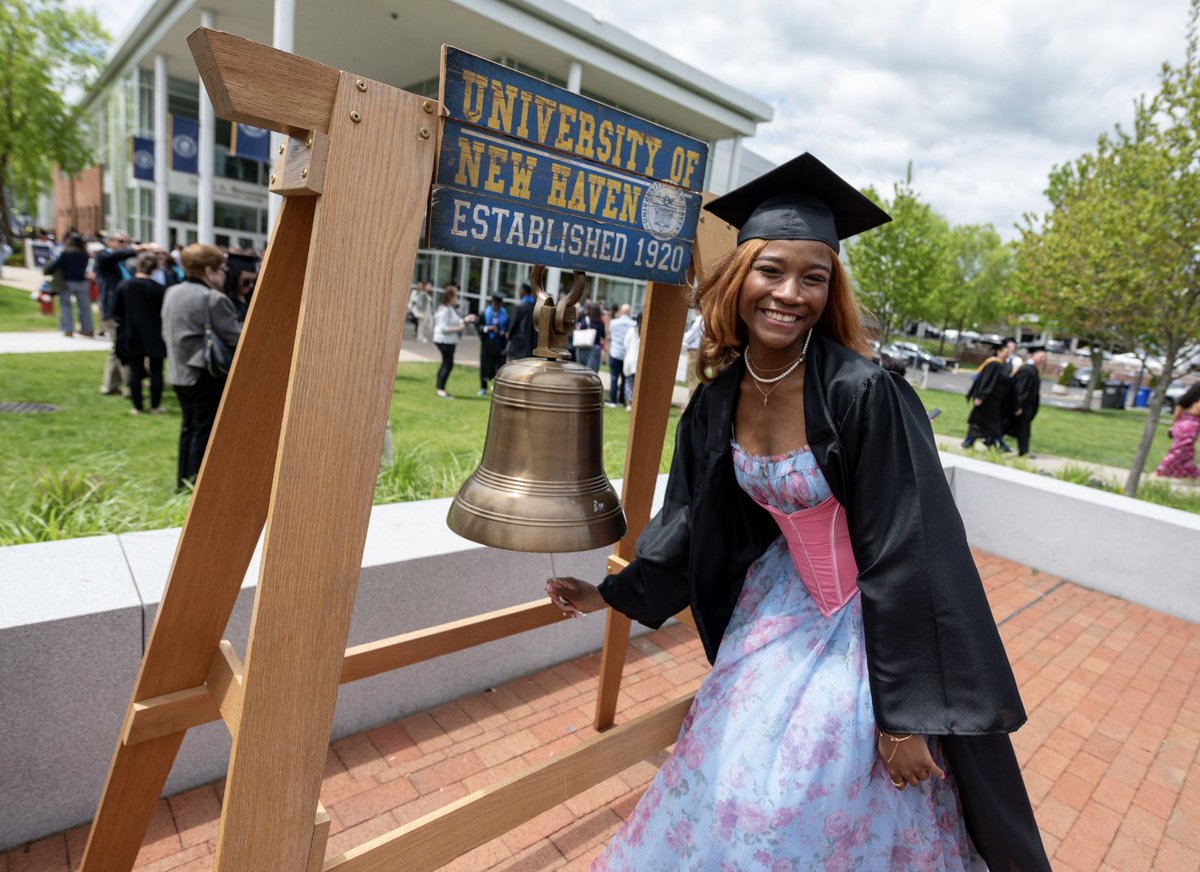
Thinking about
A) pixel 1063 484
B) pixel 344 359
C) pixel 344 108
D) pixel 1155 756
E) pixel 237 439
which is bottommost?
pixel 1155 756

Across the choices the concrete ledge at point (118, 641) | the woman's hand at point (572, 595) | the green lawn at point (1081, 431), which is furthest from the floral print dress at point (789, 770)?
the green lawn at point (1081, 431)

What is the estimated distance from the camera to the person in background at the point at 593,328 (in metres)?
13.1

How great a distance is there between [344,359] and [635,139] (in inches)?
38.7

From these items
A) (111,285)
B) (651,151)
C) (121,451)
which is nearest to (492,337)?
(111,285)

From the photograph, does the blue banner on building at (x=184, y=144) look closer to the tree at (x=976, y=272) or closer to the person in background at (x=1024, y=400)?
the person in background at (x=1024, y=400)

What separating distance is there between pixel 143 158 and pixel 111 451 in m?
16.6

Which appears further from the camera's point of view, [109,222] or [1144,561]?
[109,222]

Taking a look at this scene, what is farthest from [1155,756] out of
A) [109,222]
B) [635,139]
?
[109,222]

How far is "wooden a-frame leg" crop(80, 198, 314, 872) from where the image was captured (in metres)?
1.68

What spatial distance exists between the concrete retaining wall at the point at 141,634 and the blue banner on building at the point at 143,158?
66.3 ft

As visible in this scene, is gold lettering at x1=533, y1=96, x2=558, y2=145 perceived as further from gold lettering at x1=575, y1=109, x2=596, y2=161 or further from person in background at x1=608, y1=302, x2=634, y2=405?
person in background at x1=608, y1=302, x2=634, y2=405

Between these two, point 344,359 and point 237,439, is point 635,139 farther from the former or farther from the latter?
point 237,439

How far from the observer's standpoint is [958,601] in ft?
5.18

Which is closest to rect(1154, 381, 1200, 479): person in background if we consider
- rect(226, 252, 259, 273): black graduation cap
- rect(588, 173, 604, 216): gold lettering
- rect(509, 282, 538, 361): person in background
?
rect(509, 282, 538, 361): person in background
